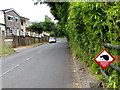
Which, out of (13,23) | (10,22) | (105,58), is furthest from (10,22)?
(105,58)

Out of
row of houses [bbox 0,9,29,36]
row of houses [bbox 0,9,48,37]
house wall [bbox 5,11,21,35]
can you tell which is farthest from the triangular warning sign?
house wall [bbox 5,11,21,35]

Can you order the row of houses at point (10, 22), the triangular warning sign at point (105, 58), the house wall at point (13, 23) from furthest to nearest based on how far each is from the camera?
1. the house wall at point (13, 23)
2. the row of houses at point (10, 22)
3. the triangular warning sign at point (105, 58)

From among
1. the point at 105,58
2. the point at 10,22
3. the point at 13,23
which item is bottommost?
the point at 105,58

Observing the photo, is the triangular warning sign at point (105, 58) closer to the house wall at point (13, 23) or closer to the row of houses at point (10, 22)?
the row of houses at point (10, 22)

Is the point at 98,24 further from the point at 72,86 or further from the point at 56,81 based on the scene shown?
the point at 56,81

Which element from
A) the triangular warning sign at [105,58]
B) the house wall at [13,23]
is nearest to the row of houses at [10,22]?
the house wall at [13,23]

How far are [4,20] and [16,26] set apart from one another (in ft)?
17.2

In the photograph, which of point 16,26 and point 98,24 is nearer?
point 98,24

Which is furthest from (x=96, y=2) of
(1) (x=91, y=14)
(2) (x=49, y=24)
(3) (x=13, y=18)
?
(2) (x=49, y=24)

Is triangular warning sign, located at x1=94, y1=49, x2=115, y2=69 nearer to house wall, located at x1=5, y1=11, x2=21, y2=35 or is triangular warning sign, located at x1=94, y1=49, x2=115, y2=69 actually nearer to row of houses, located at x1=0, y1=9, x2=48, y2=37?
row of houses, located at x1=0, y1=9, x2=48, y2=37

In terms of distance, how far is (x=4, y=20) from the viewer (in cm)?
3431

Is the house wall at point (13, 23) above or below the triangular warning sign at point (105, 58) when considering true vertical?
above

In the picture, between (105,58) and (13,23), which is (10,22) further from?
(105,58)

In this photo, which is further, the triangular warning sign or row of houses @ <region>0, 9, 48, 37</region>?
row of houses @ <region>0, 9, 48, 37</region>
